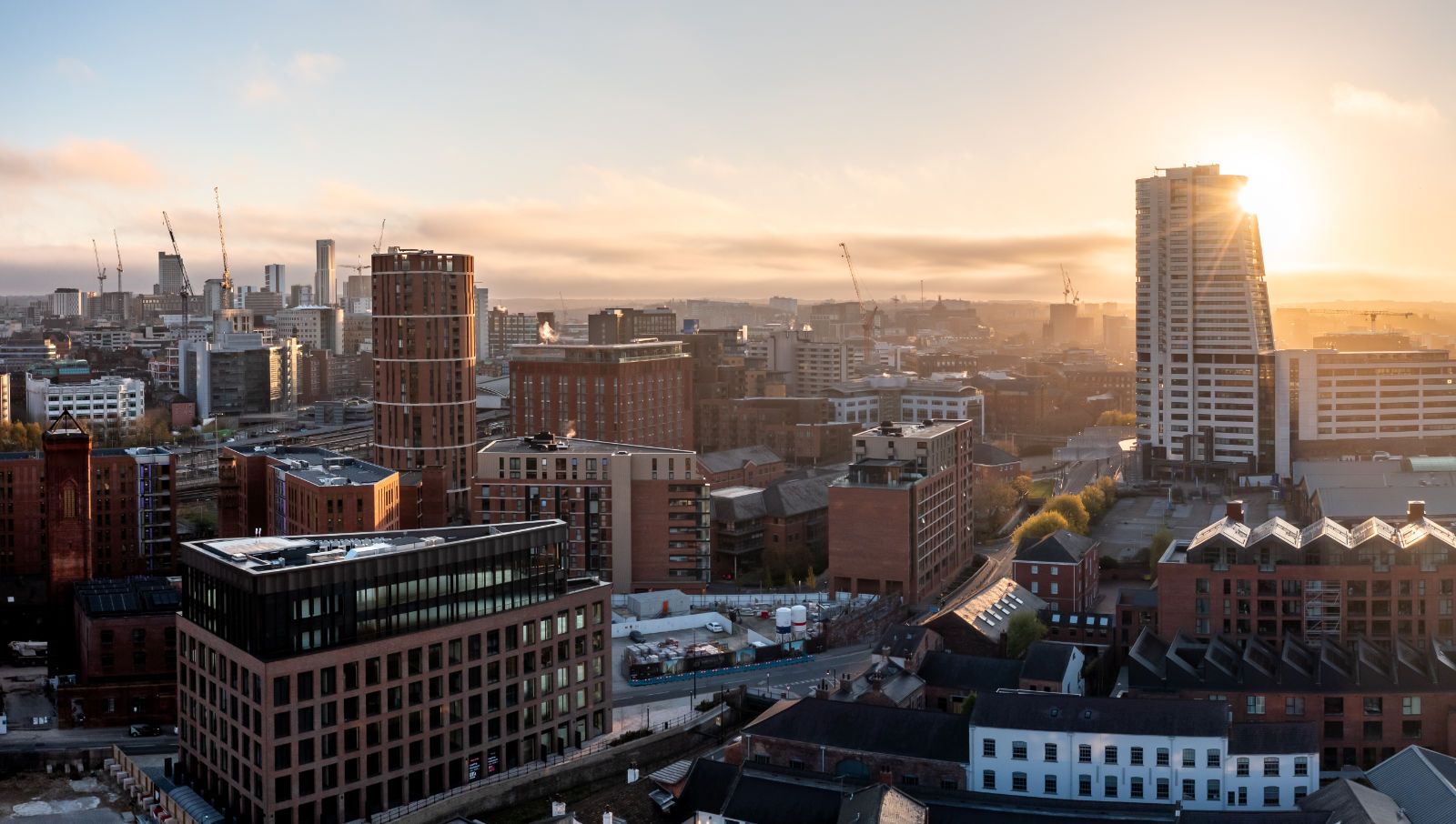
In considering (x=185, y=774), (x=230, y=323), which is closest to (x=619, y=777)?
(x=185, y=774)

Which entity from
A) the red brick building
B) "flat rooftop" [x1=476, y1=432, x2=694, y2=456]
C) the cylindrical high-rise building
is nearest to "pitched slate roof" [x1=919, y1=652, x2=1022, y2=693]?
the red brick building

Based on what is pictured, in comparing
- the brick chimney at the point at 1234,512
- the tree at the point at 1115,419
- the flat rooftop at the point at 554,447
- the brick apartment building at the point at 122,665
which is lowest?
the brick apartment building at the point at 122,665

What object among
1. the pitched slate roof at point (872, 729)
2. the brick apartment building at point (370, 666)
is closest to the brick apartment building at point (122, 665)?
the brick apartment building at point (370, 666)

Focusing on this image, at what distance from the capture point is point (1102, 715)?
116ft

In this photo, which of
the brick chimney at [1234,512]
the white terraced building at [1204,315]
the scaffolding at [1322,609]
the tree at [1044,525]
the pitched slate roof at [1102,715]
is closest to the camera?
the pitched slate roof at [1102,715]

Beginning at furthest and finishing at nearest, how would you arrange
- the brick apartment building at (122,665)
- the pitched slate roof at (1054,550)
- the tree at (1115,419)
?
1. the tree at (1115,419)
2. the pitched slate roof at (1054,550)
3. the brick apartment building at (122,665)

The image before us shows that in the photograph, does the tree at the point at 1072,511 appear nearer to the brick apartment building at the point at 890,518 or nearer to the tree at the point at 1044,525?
the tree at the point at 1044,525

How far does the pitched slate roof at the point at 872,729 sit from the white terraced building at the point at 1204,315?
6095cm

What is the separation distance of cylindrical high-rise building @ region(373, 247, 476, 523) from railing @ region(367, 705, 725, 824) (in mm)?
29797

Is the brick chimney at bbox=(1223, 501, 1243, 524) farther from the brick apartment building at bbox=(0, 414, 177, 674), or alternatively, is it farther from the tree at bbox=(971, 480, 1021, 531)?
the brick apartment building at bbox=(0, 414, 177, 674)

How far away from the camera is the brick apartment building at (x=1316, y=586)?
4306 cm

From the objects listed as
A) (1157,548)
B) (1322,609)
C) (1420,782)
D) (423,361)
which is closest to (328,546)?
(1420,782)

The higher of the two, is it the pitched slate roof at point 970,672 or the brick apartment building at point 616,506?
the brick apartment building at point 616,506

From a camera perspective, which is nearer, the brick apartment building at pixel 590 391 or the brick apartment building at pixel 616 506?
the brick apartment building at pixel 616 506
